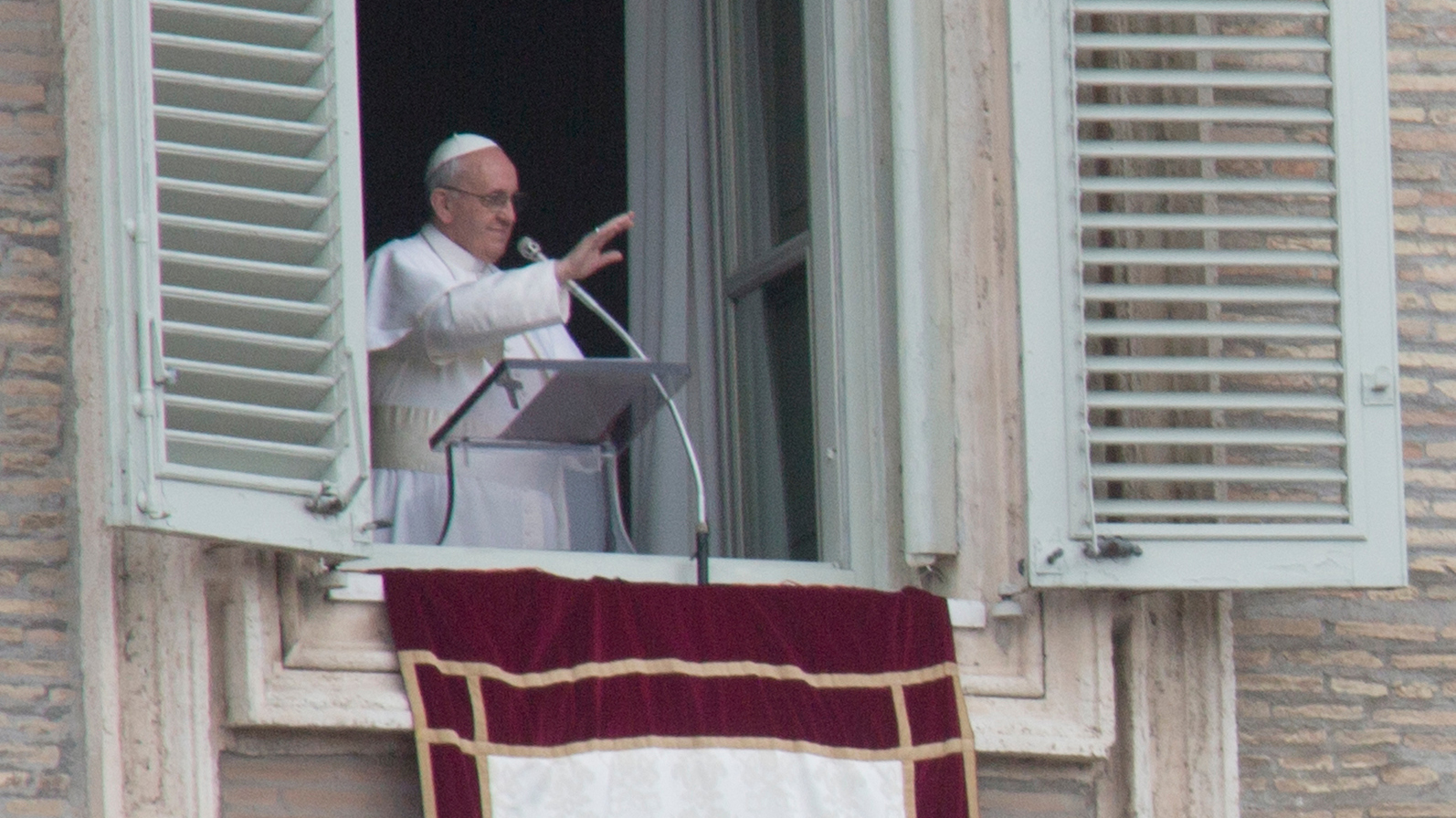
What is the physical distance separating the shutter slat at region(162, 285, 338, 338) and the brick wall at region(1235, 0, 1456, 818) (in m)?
1.94

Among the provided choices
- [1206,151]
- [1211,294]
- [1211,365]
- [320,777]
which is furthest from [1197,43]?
[320,777]

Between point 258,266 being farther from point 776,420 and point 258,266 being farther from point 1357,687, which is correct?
point 1357,687

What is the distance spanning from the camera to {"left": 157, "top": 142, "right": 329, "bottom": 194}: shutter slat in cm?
646

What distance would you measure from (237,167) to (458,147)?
1532 mm

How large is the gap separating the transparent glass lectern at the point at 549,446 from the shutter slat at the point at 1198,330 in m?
0.79

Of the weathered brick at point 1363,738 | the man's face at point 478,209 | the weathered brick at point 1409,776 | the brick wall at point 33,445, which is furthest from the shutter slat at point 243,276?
the weathered brick at point 1409,776

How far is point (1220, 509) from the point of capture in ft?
22.7

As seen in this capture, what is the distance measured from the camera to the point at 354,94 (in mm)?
6594

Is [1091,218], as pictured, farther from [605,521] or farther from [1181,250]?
[605,521]

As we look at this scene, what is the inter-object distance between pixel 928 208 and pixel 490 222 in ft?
3.86

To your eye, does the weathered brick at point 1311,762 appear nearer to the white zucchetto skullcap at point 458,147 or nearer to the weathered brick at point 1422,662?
the weathered brick at point 1422,662

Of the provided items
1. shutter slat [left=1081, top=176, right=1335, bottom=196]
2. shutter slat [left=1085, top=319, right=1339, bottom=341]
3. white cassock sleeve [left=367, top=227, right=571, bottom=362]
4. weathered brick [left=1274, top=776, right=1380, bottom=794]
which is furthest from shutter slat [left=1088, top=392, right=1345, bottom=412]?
white cassock sleeve [left=367, top=227, right=571, bottom=362]

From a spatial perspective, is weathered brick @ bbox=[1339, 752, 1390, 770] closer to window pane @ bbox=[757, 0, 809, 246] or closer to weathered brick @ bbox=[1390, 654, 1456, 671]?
weathered brick @ bbox=[1390, 654, 1456, 671]

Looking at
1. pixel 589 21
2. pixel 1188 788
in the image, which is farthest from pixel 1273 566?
pixel 589 21
